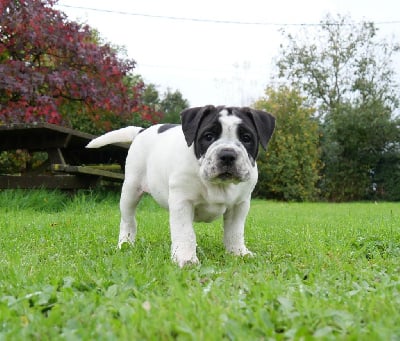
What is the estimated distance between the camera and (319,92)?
102ft

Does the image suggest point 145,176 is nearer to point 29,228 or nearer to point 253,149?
point 253,149

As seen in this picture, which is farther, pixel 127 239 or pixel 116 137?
pixel 116 137

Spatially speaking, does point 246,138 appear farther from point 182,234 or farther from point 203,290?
point 203,290

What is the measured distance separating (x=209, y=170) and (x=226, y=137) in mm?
308

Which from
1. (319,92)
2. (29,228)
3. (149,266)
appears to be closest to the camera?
(149,266)

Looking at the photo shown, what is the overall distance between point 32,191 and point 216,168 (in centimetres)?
720

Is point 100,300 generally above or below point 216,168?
below

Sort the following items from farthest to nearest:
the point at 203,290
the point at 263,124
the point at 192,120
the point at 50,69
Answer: the point at 50,69
the point at 263,124
the point at 192,120
the point at 203,290

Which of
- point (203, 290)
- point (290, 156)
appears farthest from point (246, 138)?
point (290, 156)

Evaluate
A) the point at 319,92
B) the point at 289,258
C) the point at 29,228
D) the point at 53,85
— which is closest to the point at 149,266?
the point at 289,258

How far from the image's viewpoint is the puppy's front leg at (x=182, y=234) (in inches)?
147

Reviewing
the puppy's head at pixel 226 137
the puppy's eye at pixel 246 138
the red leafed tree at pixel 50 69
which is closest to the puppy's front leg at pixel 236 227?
the puppy's head at pixel 226 137

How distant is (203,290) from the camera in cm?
269

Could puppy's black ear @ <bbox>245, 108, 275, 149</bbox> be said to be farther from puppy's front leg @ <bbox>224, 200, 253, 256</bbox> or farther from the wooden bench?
the wooden bench
